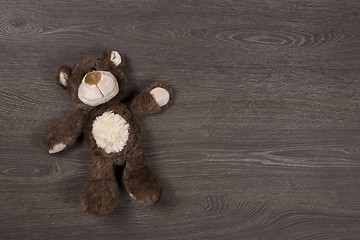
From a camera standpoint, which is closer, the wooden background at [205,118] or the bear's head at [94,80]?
the bear's head at [94,80]

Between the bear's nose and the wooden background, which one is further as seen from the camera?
the wooden background

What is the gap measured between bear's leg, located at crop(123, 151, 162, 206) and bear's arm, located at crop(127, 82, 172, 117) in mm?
111

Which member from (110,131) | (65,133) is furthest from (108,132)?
(65,133)

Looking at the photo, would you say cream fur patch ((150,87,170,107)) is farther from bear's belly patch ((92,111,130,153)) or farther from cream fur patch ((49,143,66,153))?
cream fur patch ((49,143,66,153))

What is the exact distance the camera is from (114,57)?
995 millimetres

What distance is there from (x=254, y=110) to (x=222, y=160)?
0.55ft

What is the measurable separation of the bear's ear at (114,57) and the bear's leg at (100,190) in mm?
252

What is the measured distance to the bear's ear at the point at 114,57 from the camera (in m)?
0.99

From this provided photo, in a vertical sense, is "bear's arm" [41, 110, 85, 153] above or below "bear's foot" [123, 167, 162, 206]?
above

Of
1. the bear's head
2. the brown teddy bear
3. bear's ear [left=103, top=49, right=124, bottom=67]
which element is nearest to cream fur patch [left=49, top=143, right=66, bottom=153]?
the brown teddy bear

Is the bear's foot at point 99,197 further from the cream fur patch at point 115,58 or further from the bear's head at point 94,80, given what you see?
the cream fur patch at point 115,58

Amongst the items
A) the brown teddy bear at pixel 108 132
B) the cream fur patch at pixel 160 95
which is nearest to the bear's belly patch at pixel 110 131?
the brown teddy bear at pixel 108 132

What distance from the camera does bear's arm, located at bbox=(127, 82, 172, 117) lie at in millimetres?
976

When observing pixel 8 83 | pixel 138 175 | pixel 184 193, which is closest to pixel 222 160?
pixel 184 193
